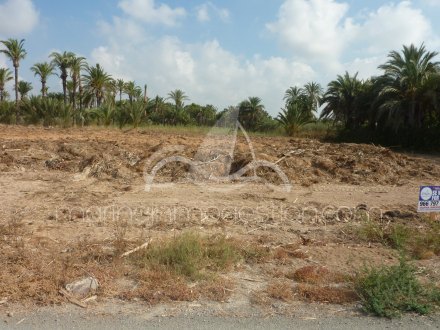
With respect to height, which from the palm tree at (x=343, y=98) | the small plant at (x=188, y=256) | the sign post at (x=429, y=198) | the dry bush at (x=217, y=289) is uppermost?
the palm tree at (x=343, y=98)

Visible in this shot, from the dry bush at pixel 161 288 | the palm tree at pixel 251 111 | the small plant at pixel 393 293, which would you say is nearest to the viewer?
the small plant at pixel 393 293

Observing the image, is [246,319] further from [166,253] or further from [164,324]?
[166,253]

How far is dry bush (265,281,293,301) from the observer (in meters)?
4.18

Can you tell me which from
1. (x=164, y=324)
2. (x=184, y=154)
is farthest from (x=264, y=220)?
(x=184, y=154)

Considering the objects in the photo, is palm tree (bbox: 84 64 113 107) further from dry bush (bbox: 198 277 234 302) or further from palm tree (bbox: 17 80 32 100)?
dry bush (bbox: 198 277 234 302)

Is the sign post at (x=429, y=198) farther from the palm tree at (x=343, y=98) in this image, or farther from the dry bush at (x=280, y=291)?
the palm tree at (x=343, y=98)

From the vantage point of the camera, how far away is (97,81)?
42.2 m

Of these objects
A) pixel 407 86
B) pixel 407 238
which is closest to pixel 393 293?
pixel 407 238

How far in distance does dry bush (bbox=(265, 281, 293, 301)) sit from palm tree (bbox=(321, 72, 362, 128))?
90.8 ft

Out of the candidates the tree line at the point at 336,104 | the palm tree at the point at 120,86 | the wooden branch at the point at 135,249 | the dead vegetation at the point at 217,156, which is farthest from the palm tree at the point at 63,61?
the wooden branch at the point at 135,249

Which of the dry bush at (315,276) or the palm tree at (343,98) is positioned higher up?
the palm tree at (343,98)

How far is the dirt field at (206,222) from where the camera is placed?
431cm

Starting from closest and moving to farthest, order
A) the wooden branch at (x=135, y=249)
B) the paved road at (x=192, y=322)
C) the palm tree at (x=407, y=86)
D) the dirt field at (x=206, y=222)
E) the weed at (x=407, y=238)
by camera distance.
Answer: the paved road at (x=192, y=322), the dirt field at (x=206, y=222), the wooden branch at (x=135, y=249), the weed at (x=407, y=238), the palm tree at (x=407, y=86)

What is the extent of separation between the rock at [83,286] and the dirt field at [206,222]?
7 cm
